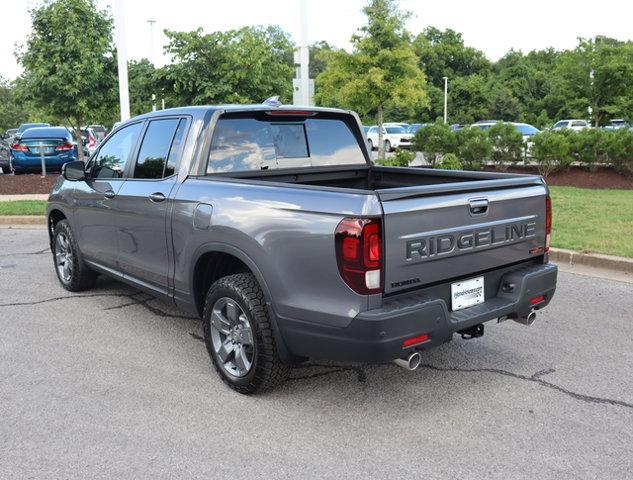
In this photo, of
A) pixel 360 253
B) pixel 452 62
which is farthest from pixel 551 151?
pixel 452 62

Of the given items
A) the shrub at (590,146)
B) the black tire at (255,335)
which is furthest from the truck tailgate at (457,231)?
the shrub at (590,146)

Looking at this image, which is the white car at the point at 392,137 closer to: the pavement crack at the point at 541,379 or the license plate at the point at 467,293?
the pavement crack at the point at 541,379

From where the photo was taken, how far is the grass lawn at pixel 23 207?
1191cm

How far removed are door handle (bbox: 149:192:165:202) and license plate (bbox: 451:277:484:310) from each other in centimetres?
224

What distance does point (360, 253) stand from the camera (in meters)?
3.32

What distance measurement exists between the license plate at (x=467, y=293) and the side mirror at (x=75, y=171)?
3.78 meters

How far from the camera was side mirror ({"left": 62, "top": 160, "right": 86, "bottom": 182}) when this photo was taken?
5.88 m

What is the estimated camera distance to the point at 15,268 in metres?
7.92

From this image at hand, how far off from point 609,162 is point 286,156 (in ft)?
42.8

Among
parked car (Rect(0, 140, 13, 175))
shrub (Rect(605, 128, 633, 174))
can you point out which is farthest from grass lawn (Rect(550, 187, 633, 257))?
parked car (Rect(0, 140, 13, 175))

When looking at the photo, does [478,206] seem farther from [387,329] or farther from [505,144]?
Result: [505,144]

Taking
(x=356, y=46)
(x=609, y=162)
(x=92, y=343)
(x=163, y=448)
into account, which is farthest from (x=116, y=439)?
(x=356, y=46)

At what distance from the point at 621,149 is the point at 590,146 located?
82 centimetres

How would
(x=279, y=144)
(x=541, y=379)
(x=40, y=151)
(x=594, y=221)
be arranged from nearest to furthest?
(x=541, y=379), (x=279, y=144), (x=594, y=221), (x=40, y=151)
